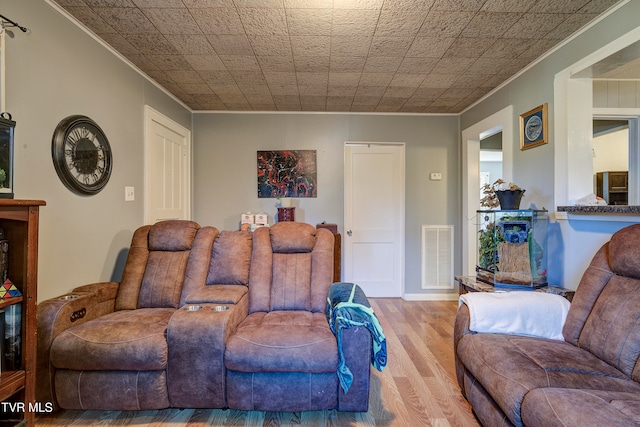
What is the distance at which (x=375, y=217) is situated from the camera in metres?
4.14

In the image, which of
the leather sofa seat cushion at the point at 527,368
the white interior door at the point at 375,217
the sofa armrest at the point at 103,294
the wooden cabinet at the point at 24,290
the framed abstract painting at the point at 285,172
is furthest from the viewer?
the white interior door at the point at 375,217

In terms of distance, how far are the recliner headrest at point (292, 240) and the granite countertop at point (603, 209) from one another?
1.95m

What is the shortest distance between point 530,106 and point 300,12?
7.32 ft

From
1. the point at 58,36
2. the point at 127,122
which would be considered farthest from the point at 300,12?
the point at 127,122

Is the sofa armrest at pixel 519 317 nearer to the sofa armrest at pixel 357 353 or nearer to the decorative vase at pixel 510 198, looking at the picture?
the sofa armrest at pixel 357 353

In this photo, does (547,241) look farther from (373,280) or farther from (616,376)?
(373,280)

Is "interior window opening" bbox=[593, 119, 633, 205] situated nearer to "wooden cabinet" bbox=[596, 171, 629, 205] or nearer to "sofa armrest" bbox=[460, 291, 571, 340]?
"wooden cabinet" bbox=[596, 171, 629, 205]

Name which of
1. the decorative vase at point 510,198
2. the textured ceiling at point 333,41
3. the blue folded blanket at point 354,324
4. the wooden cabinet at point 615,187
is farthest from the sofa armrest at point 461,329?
the wooden cabinet at point 615,187

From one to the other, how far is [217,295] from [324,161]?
2.53m

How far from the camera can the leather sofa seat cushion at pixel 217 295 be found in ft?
6.43

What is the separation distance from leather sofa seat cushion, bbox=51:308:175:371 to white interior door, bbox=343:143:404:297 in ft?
9.08

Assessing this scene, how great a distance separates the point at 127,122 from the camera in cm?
268

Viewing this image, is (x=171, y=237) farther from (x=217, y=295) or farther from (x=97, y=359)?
(x=97, y=359)

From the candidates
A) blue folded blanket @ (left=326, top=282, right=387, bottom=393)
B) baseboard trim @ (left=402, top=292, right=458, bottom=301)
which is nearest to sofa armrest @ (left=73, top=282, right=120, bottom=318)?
blue folded blanket @ (left=326, top=282, right=387, bottom=393)
